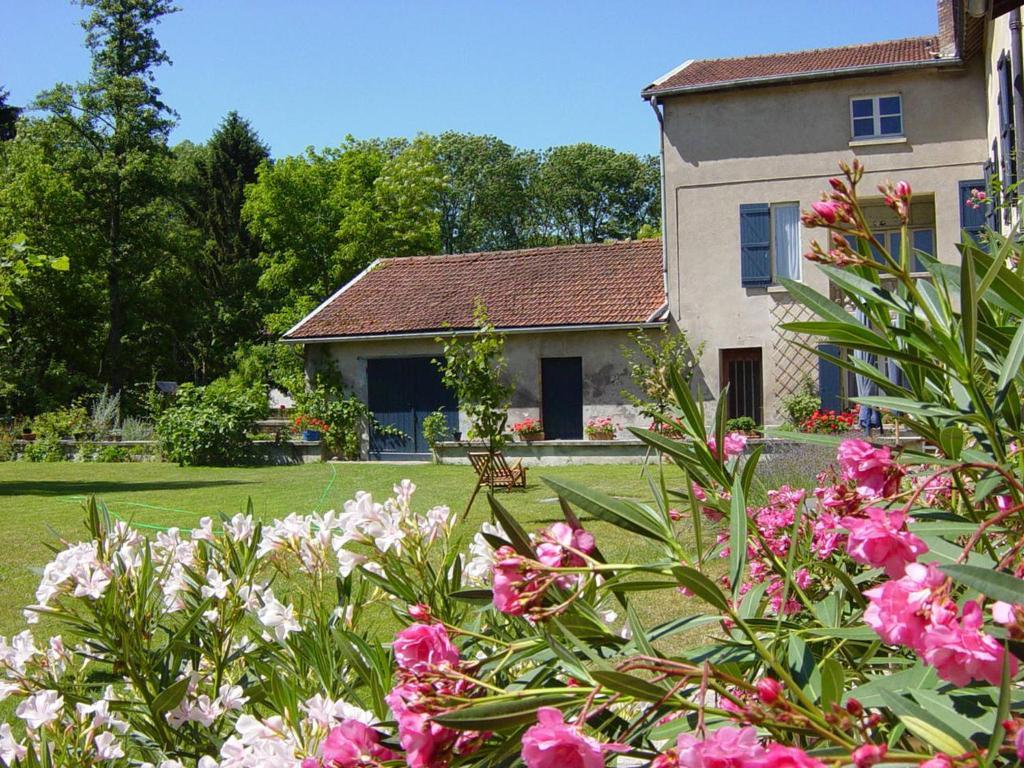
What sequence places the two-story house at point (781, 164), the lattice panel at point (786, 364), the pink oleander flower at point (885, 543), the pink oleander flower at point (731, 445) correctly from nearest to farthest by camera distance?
the pink oleander flower at point (885, 543)
the pink oleander flower at point (731, 445)
the two-story house at point (781, 164)
the lattice panel at point (786, 364)

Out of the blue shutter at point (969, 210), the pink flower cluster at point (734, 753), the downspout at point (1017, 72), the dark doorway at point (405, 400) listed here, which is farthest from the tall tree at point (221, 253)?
the pink flower cluster at point (734, 753)

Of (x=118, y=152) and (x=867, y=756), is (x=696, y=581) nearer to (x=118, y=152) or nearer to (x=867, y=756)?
(x=867, y=756)

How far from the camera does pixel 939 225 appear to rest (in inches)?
724

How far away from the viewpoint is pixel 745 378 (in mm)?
19812

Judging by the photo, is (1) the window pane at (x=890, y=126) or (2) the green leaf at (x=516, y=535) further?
(1) the window pane at (x=890, y=126)

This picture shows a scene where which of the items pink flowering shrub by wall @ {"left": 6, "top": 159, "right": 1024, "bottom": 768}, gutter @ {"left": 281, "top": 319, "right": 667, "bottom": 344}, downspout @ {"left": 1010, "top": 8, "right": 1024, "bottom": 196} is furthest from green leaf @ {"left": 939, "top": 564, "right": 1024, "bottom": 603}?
gutter @ {"left": 281, "top": 319, "right": 667, "bottom": 344}

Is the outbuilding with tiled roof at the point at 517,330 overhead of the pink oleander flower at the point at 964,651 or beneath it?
overhead

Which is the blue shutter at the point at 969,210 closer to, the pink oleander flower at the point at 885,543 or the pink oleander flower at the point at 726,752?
the pink oleander flower at the point at 885,543

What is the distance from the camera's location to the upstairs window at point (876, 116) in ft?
61.9

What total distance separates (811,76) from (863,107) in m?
1.17

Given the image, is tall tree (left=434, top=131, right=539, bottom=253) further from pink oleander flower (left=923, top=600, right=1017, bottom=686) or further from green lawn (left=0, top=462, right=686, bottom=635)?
pink oleander flower (left=923, top=600, right=1017, bottom=686)

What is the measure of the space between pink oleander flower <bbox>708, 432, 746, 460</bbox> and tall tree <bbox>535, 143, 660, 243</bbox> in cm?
5027

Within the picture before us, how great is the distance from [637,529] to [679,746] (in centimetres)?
55

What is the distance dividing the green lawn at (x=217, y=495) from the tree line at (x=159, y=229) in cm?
1114
